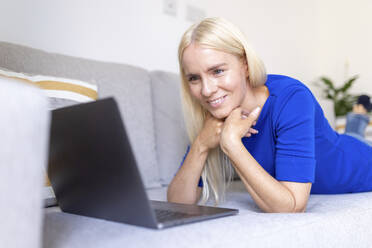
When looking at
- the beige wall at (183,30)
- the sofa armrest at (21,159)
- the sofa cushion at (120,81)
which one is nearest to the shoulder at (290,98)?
the sofa cushion at (120,81)

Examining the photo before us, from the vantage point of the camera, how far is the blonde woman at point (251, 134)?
957 millimetres

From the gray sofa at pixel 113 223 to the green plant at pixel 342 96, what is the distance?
6.77ft

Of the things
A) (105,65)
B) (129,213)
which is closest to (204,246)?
(129,213)

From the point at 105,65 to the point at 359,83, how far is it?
2.66 metres

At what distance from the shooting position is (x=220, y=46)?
1.07 m

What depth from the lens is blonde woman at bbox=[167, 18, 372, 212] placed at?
96 cm

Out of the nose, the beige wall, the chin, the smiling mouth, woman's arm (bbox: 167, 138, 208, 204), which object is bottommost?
woman's arm (bbox: 167, 138, 208, 204)

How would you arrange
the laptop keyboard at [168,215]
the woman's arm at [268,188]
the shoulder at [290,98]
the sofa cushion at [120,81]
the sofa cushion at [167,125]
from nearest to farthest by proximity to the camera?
1. the laptop keyboard at [168,215]
2. the woman's arm at [268,188]
3. the shoulder at [290,98]
4. the sofa cushion at [120,81]
5. the sofa cushion at [167,125]

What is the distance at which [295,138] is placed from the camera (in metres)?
0.99

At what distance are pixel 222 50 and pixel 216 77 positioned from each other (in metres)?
0.08

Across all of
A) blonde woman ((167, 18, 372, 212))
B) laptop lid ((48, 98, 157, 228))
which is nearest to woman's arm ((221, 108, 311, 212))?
blonde woman ((167, 18, 372, 212))

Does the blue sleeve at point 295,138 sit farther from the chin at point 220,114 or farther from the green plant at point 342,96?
the green plant at point 342,96

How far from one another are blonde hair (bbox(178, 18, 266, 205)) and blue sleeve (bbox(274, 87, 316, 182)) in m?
0.16

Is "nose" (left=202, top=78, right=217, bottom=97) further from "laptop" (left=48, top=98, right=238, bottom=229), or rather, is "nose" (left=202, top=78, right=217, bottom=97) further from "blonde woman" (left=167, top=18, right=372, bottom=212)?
"laptop" (left=48, top=98, right=238, bottom=229)
